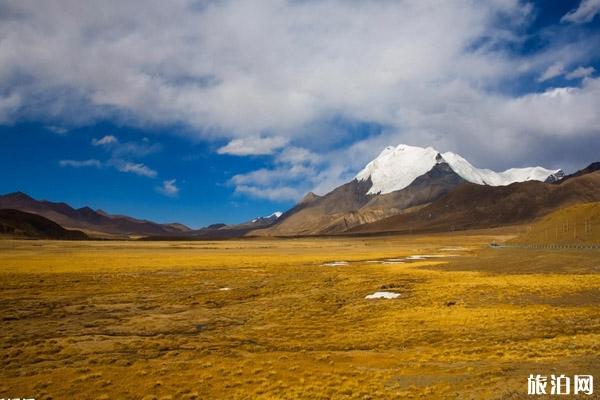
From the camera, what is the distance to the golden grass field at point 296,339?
13.2 meters

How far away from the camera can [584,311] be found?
23.1 metres

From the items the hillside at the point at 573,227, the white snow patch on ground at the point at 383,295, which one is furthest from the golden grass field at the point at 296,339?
the hillside at the point at 573,227

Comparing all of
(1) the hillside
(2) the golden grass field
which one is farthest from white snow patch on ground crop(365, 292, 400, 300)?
(1) the hillside

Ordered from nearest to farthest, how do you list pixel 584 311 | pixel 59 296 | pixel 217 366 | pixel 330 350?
pixel 217 366
pixel 330 350
pixel 584 311
pixel 59 296

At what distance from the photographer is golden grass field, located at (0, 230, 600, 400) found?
1324 cm

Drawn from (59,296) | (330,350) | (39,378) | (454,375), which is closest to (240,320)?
(330,350)

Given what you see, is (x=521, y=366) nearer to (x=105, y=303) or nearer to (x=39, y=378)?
(x=39, y=378)

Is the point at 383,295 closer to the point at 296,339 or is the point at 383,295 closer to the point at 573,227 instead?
the point at 296,339

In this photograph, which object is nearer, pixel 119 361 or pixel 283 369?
pixel 283 369

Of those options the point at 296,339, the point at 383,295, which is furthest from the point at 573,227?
the point at 296,339

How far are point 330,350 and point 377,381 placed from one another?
166 inches

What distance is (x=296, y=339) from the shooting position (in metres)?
19.4

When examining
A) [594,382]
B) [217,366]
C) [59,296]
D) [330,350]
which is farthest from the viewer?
[59,296]

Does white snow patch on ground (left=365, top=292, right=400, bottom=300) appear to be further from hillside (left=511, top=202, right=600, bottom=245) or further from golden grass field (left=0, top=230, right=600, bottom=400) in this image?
hillside (left=511, top=202, right=600, bottom=245)
